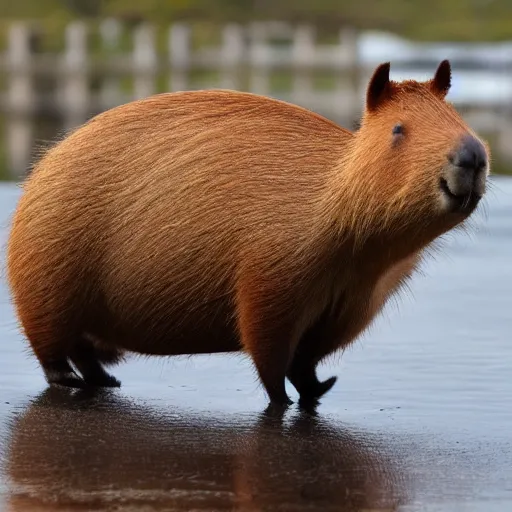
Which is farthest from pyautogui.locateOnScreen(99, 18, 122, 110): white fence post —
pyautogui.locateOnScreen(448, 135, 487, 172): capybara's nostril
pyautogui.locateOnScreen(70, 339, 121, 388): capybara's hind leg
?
pyautogui.locateOnScreen(448, 135, 487, 172): capybara's nostril

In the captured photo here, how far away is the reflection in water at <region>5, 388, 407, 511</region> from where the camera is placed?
4691 millimetres

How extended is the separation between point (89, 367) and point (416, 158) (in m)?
1.73

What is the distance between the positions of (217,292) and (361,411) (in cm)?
70

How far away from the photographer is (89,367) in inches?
263

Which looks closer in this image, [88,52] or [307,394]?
[307,394]

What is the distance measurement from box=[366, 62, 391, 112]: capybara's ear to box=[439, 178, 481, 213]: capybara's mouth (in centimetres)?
52

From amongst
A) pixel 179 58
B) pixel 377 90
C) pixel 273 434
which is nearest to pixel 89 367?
pixel 273 434

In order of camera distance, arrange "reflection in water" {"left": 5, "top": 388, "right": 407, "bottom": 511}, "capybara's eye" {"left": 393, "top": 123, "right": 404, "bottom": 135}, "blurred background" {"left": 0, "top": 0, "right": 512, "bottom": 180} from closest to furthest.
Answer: "reflection in water" {"left": 5, "top": 388, "right": 407, "bottom": 511}, "capybara's eye" {"left": 393, "top": 123, "right": 404, "bottom": 135}, "blurred background" {"left": 0, "top": 0, "right": 512, "bottom": 180}

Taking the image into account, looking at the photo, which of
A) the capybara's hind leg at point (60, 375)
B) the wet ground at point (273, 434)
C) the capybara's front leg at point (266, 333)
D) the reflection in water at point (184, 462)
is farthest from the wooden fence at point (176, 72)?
the reflection in water at point (184, 462)

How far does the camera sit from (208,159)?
6309 mm

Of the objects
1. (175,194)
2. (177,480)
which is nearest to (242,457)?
(177,480)

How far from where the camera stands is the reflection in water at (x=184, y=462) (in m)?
4.69

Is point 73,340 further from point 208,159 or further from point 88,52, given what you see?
point 88,52

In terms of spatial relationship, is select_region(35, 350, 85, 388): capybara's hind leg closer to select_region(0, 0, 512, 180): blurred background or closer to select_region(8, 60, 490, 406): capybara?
select_region(8, 60, 490, 406): capybara
